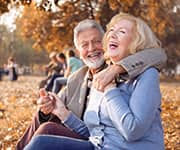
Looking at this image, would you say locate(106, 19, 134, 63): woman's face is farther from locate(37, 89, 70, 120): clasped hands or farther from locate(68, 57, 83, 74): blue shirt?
locate(68, 57, 83, 74): blue shirt

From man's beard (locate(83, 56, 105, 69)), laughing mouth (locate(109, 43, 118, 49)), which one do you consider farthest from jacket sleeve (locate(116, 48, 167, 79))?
man's beard (locate(83, 56, 105, 69))

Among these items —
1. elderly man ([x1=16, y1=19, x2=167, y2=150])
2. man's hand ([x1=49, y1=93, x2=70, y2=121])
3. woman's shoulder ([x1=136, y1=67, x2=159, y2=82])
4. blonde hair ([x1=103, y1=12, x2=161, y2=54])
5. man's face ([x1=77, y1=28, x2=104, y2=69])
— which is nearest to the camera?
woman's shoulder ([x1=136, y1=67, x2=159, y2=82])

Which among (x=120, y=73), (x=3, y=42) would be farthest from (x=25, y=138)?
(x=3, y=42)

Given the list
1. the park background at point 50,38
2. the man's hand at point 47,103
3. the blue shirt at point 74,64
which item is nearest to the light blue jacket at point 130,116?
the man's hand at point 47,103

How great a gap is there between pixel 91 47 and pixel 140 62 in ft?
4.30

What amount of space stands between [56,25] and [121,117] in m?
25.0

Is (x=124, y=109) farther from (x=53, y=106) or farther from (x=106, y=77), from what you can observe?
(x=53, y=106)

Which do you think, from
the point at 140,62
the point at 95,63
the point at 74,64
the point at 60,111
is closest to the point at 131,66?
the point at 140,62

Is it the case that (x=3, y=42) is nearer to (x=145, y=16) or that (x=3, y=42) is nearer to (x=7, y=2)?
(x=145, y=16)

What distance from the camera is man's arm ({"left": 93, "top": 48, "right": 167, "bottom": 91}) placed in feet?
9.68

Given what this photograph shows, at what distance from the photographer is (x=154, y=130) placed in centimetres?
297

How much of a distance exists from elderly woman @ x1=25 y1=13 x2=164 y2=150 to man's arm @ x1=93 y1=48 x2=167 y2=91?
0.04m

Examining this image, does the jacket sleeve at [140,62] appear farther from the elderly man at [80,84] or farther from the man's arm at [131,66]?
the elderly man at [80,84]

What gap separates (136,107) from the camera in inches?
110
